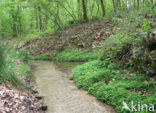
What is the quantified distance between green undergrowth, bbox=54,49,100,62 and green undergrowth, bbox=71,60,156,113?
483 centimetres

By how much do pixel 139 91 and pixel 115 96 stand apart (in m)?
0.70

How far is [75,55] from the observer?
41.7 feet

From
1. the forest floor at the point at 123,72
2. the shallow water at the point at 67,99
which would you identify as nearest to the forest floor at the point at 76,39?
the forest floor at the point at 123,72

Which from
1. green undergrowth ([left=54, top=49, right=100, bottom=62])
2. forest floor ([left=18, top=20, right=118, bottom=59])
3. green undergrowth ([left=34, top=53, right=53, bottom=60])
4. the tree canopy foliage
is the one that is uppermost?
the tree canopy foliage

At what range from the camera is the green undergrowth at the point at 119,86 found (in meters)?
3.95

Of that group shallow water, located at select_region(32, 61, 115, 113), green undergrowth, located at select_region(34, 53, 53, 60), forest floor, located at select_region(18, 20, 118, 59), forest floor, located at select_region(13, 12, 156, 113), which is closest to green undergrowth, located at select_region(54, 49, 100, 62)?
forest floor, located at select_region(13, 12, 156, 113)

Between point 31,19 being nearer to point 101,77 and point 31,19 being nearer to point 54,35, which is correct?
point 54,35

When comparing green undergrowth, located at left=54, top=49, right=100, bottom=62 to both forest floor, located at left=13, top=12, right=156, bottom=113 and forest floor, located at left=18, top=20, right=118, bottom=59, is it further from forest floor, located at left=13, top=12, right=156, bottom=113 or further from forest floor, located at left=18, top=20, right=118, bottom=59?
forest floor, located at left=18, top=20, right=118, bottom=59

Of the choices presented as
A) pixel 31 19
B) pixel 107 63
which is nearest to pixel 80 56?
pixel 107 63

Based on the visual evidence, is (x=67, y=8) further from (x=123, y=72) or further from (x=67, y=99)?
(x=67, y=99)

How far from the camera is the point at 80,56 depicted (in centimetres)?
1207

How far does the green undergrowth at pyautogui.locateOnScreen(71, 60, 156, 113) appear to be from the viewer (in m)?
3.95

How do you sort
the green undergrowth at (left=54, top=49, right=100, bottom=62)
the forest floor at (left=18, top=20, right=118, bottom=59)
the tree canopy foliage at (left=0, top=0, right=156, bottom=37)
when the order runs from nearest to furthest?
the green undergrowth at (left=54, top=49, right=100, bottom=62), the forest floor at (left=18, top=20, right=118, bottom=59), the tree canopy foliage at (left=0, top=0, right=156, bottom=37)

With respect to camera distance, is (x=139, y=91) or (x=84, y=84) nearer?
(x=139, y=91)
